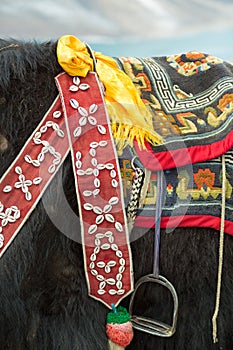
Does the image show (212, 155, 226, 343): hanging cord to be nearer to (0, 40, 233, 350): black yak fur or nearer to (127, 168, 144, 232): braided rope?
(0, 40, 233, 350): black yak fur

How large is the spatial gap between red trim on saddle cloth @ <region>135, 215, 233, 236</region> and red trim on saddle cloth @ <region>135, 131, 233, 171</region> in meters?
0.12

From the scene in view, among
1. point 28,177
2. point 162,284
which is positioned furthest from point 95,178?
point 162,284

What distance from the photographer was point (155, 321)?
142 centimetres

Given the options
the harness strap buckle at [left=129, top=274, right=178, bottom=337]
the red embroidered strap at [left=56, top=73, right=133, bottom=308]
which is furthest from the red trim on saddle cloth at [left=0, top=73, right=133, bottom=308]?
the harness strap buckle at [left=129, top=274, right=178, bottom=337]

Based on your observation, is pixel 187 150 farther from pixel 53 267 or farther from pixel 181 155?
pixel 53 267

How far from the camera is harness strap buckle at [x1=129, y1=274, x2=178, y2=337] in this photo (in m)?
1.36

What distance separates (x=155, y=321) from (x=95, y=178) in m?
0.40

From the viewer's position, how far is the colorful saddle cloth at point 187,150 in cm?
131

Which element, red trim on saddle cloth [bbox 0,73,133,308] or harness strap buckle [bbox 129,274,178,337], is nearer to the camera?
red trim on saddle cloth [bbox 0,73,133,308]

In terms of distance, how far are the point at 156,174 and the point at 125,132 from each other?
0.39ft

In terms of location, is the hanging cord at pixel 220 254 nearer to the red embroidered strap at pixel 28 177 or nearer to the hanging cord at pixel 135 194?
the hanging cord at pixel 135 194

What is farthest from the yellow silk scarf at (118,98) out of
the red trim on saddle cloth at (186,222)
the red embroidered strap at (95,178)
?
the red trim on saddle cloth at (186,222)

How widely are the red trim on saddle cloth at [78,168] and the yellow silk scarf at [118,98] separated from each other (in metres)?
0.03

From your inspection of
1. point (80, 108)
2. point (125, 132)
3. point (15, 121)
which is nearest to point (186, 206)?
point (125, 132)
